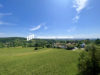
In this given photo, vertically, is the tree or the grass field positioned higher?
the tree

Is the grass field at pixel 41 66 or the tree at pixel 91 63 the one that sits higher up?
the tree at pixel 91 63

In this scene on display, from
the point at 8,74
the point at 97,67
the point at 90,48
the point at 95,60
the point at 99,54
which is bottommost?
the point at 8,74

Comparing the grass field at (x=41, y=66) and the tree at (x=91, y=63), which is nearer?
the tree at (x=91, y=63)

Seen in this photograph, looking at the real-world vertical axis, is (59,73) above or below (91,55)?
below

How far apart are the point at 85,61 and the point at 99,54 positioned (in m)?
2.85

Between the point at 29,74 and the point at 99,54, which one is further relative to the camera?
the point at 29,74

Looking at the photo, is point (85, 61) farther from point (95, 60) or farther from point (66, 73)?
point (66, 73)

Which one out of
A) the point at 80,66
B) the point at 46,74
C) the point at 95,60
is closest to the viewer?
the point at 95,60

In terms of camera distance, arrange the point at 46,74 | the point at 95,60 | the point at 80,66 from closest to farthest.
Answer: the point at 95,60 < the point at 80,66 < the point at 46,74

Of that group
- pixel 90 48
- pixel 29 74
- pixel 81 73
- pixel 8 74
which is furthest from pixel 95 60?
pixel 8 74

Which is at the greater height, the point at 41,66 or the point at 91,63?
the point at 91,63

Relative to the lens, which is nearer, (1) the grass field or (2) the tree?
(2) the tree

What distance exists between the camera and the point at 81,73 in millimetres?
19156

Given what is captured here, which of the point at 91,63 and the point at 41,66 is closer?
the point at 91,63
